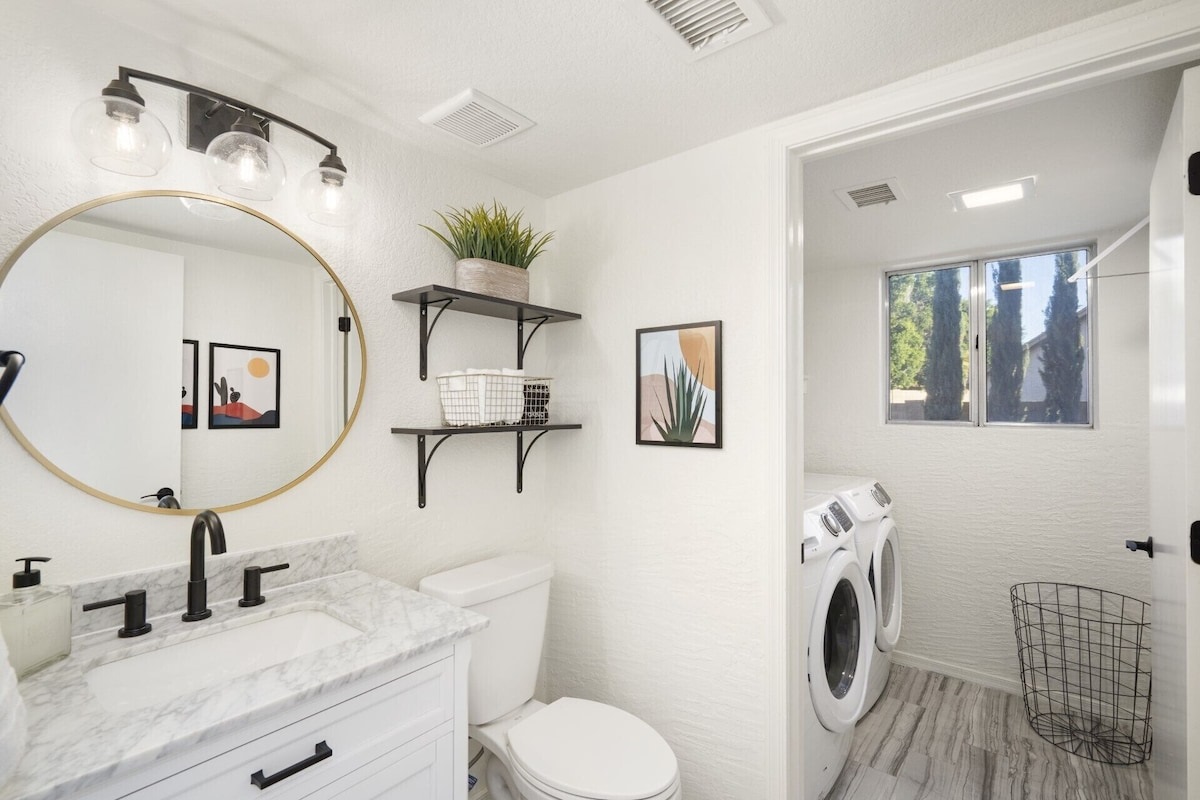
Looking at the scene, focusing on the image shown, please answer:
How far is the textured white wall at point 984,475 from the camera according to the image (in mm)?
2561

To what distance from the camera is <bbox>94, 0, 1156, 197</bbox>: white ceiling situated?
121 centimetres

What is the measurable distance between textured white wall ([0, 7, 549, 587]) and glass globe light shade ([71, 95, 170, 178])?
0.48 ft

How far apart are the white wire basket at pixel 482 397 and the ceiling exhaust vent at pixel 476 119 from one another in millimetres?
731

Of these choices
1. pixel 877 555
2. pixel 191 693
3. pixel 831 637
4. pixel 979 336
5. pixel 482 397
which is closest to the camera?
pixel 191 693

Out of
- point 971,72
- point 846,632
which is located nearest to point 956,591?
point 846,632

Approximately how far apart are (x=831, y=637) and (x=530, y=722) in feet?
3.87

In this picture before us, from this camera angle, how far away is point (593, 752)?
1498 mm

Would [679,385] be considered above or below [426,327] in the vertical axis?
below

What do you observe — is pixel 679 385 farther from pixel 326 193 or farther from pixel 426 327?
pixel 326 193

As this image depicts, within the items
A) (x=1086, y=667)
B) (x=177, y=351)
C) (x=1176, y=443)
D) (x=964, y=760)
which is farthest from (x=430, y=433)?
(x=1086, y=667)

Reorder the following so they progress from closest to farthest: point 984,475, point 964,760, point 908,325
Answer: point 964,760 → point 984,475 → point 908,325

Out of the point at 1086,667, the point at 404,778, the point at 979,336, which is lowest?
the point at 1086,667

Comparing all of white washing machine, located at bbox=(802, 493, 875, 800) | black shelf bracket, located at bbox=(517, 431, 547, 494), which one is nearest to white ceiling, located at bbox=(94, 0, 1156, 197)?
black shelf bracket, located at bbox=(517, 431, 547, 494)

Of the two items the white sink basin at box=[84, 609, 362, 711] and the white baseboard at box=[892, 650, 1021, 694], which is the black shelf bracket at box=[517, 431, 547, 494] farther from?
the white baseboard at box=[892, 650, 1021, 694]
